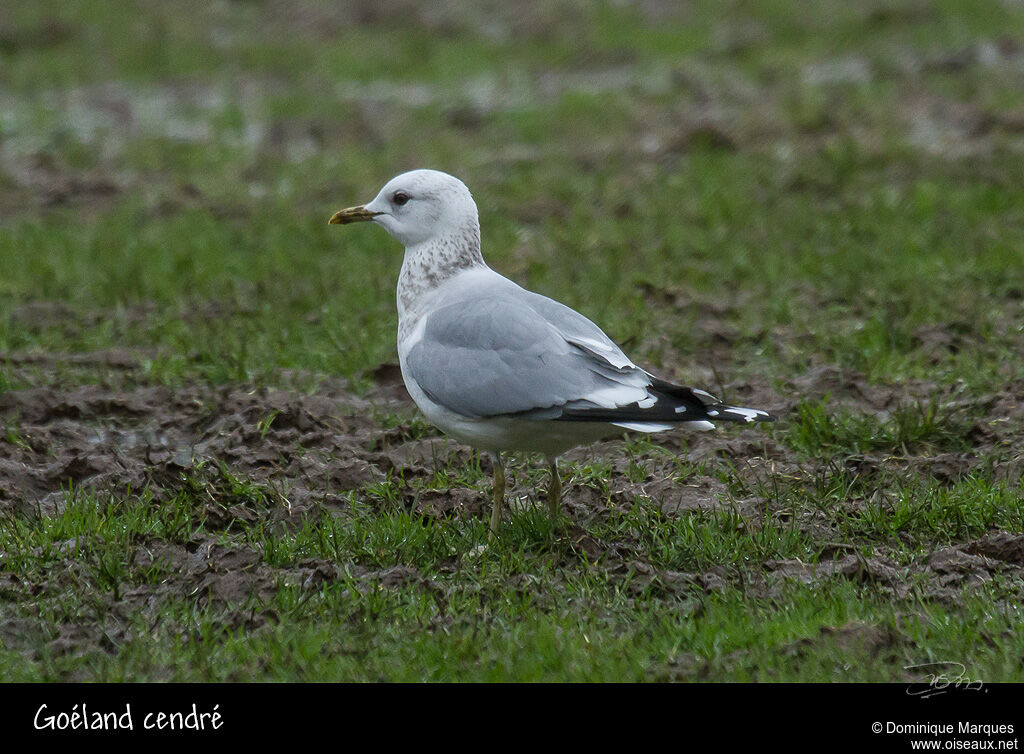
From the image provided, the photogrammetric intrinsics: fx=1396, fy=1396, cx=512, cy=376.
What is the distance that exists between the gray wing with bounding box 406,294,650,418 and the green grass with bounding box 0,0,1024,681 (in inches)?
19.9

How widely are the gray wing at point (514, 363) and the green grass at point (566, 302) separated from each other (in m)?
0.50

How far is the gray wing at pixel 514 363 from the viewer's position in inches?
171

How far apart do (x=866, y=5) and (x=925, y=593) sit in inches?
460

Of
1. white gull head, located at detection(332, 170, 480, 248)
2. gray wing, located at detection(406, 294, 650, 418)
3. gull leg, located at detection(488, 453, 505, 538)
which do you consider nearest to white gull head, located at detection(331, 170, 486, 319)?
white gull head, located at detection(332, 170, 480, 248)

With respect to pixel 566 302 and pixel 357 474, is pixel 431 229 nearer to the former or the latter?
pixel 357 474

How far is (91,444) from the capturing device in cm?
555

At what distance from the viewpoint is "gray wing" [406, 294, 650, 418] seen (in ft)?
14.3

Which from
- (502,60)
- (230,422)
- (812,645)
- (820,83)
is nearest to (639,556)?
(812,645)

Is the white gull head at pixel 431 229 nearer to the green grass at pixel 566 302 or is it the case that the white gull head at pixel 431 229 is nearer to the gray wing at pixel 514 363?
the gray wing at pixel 514 363

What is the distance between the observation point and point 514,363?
4.43 meters

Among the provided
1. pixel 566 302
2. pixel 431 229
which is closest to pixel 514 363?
pixel 431 229

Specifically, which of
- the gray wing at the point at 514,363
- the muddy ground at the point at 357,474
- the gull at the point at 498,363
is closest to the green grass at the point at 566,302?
the muddy ground at the point at 357,474

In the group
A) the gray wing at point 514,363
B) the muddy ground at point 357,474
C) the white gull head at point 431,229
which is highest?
the white gull head at point 431,229

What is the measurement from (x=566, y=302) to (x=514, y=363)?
108 inches
